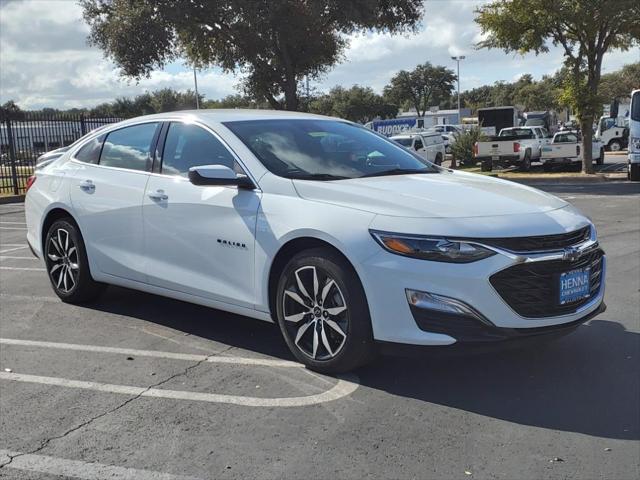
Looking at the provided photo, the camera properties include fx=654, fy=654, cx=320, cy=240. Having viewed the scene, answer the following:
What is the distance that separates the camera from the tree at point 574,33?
18891 millimetres

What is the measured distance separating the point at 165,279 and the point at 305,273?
1.41 metres

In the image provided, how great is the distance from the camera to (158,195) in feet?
16.3

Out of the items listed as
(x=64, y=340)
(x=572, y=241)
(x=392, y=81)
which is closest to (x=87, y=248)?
(x=64, y=340)

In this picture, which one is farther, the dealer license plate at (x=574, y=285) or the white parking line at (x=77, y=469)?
the dealer license plate at (x=574, y=285)

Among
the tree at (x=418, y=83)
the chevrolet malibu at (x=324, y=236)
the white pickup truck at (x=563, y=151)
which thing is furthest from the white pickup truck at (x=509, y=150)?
the tree at (x=418, y=83)

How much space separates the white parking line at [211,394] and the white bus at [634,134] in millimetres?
16707

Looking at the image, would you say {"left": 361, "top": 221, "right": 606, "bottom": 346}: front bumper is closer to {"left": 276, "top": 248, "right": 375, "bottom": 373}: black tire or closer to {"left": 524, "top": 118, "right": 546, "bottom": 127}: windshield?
{"left": 276, "top": 248, "right": 375, "bottom": 373}: black tire

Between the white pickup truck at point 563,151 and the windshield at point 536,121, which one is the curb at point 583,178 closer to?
the white pickup truck at point 563,151

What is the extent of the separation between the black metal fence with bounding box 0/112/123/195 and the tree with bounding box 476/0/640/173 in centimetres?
1336

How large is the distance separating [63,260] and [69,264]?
0.08m

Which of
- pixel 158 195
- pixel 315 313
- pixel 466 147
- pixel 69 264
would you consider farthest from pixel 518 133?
pixel 315 313

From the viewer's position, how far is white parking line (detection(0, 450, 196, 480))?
304cm

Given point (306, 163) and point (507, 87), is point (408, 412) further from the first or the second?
point (507, 87)

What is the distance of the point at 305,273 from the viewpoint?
4.09 m
